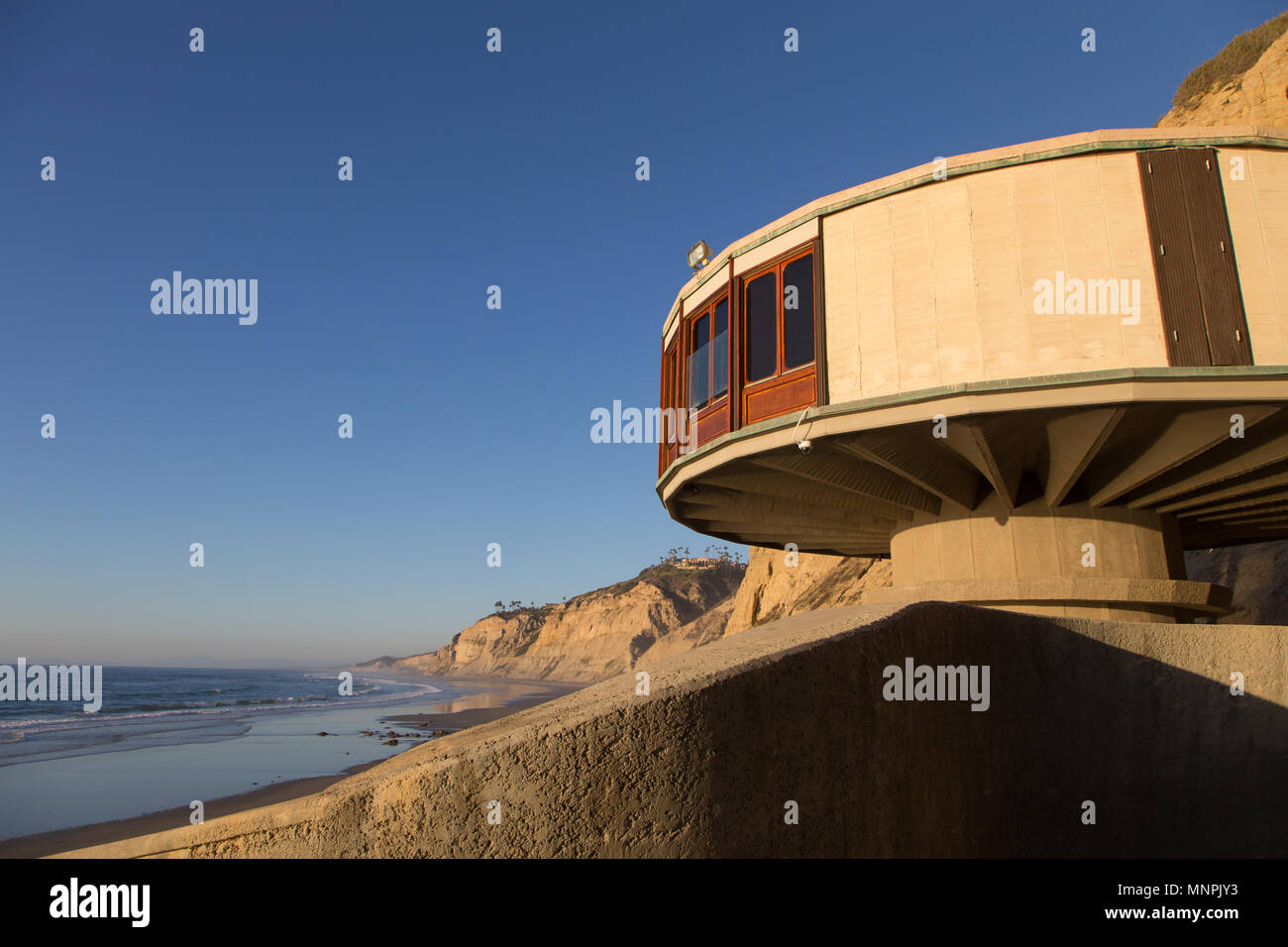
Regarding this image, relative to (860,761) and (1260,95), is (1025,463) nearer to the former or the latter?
(860,761)

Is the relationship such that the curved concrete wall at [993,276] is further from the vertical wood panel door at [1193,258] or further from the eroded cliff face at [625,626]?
the eroded cliff face at [625,626]

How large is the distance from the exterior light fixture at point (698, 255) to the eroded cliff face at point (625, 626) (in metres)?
69.4

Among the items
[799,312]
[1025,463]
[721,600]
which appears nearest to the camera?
[1025,463]

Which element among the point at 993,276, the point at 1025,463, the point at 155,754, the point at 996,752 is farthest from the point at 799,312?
the point at 155,754

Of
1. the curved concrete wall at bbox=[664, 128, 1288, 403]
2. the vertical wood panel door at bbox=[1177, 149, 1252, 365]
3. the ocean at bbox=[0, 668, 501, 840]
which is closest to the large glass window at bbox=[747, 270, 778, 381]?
the curved concrete wall at bbox=[664, 128, 1288, 403]

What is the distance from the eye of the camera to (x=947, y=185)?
8.61m

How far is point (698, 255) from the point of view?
39.9 ft

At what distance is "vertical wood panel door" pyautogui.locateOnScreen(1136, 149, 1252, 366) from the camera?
7.56m

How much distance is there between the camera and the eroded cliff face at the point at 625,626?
92.4 metres

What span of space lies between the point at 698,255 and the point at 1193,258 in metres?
6.57

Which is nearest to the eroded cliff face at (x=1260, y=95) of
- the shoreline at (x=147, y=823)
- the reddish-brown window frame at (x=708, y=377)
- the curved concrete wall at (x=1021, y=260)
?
the curved concrete wall at (x=1021, y=260)

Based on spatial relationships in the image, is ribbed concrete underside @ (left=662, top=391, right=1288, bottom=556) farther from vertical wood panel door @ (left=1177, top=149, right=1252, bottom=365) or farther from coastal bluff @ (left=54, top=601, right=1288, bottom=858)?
coastal bluff @ (left=54, top=601, right=1288, bottom=858)
